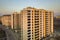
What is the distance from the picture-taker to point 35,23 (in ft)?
4.72

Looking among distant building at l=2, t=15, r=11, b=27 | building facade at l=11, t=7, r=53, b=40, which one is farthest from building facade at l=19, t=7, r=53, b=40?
distant building at l=2, t=15, r=11, b=27

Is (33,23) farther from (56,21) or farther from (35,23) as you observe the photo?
(56,21)

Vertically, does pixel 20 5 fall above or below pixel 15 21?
above

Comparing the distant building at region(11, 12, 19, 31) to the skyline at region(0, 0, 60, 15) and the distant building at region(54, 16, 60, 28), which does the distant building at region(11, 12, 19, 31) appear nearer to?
the skyline at region(0, 0, 60, 15)

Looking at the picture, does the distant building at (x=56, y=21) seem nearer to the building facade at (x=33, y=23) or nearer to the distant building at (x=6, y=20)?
the building facade at (x=33, y=23)

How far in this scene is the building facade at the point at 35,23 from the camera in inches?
55.6

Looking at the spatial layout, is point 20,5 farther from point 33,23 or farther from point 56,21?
point 56,21

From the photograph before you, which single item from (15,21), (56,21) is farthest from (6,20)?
(56,21)

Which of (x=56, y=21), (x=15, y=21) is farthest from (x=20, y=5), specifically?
(x=56, y=21)

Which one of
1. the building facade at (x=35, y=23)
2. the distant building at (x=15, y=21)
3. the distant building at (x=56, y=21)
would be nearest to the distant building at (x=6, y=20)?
the distant building at (x=15, y=21)

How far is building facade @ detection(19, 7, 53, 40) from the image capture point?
141 cm

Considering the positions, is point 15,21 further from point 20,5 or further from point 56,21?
point 56,21

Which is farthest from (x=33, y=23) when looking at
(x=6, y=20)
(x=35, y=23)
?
(x=6, y=20)

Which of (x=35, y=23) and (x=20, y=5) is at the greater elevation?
(x=20, y=5)
